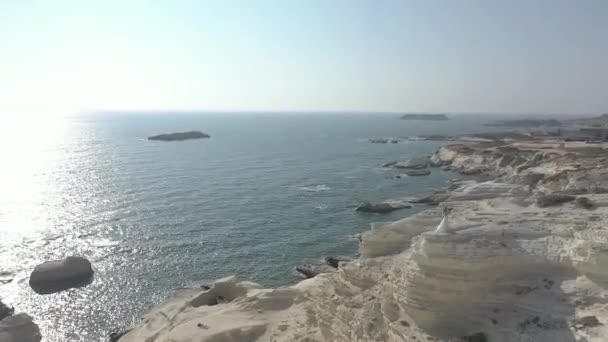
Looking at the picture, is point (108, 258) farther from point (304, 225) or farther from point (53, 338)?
point (304, 225)

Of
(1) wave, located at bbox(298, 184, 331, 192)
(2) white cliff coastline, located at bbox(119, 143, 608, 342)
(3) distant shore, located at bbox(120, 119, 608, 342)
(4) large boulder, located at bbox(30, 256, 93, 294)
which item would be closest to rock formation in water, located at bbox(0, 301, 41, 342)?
(4) large boulder, located at bbox(30, 256, 93, 294)

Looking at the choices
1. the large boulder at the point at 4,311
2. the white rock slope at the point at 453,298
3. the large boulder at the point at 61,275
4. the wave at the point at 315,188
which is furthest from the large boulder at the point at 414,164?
the large boulder at the point at 4,311

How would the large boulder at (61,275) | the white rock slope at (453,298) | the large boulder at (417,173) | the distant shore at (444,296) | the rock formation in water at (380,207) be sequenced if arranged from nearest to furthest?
the white rock slope at (453,298), the distant shore at (444,296), the large boulder at (61,275), the rock formation in water at (380,207), the large boulder at (417,173)

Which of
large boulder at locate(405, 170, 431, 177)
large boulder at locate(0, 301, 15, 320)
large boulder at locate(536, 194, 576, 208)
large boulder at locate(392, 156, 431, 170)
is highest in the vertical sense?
large boulder at locate(536, 194, 576, 208)

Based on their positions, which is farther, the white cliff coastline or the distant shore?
the distant shore

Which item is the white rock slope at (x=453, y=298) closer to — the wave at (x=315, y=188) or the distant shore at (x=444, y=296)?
the distant shore at (x=444, y=296)

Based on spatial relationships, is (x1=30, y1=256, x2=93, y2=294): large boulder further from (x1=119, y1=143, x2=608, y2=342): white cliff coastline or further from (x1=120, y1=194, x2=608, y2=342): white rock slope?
(x1=120, y1=194, x2=608, y2=342): white rock slope
